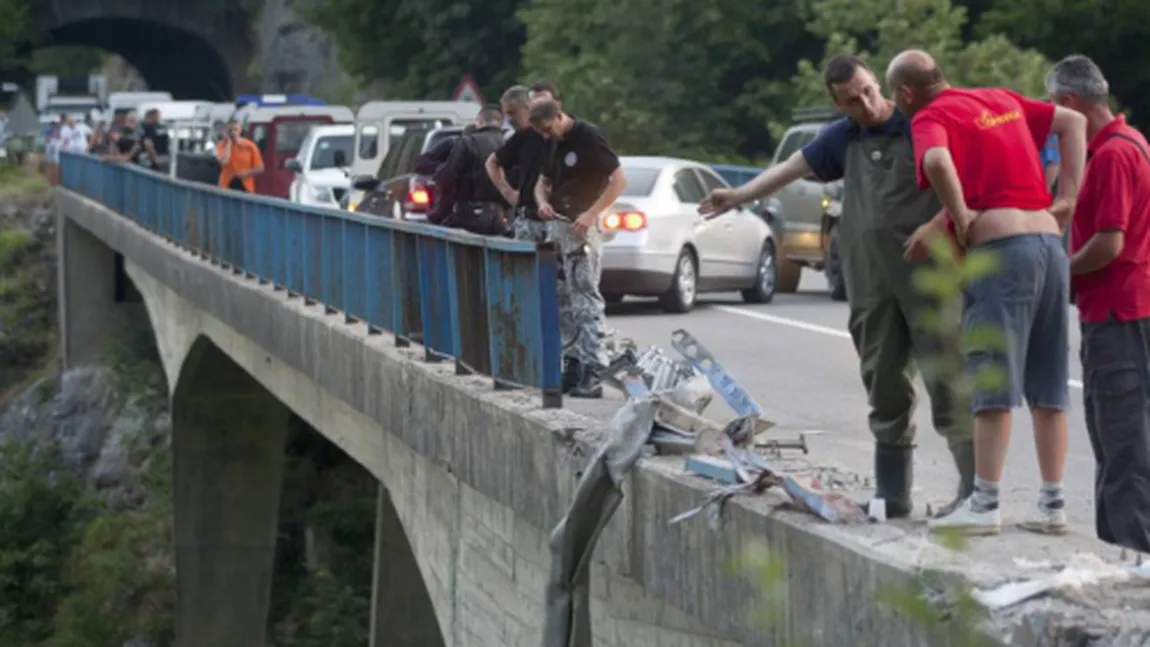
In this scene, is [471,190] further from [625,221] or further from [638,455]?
[638,455]

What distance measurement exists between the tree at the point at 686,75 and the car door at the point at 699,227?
1916cm

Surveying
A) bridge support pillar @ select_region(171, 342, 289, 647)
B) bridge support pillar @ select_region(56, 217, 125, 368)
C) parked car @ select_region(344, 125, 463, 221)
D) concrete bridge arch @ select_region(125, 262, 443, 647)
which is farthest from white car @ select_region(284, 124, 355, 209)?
bridge support pillar @ select_region(56, 217, 125, 368)

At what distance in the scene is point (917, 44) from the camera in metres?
35.0

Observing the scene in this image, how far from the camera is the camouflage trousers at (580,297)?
10.4 metres

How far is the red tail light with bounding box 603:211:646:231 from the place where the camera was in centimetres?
1966

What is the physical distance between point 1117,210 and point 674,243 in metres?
13.1

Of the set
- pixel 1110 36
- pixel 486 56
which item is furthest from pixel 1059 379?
pixel 486 56

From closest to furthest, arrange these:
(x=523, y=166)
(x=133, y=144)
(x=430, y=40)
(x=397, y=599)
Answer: (x=523, y=166) → (x=397, y=599) → (x=133, y=144) → (x=430, y=40)

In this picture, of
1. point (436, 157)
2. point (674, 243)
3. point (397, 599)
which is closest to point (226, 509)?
point (397, 599)

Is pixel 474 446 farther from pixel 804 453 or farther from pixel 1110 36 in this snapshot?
pixel 1110 36

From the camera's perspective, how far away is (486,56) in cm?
5153

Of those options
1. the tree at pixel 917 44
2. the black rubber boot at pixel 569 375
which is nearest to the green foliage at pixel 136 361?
the tree at pixel 917 44

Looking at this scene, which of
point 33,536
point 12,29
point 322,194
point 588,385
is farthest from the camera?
point 12,29

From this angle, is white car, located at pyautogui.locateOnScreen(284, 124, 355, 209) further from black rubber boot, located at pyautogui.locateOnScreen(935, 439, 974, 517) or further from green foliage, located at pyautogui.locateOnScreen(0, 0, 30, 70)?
green foliage, located at pyautogui.locateOnScreen(0, 0, 30, 70)
